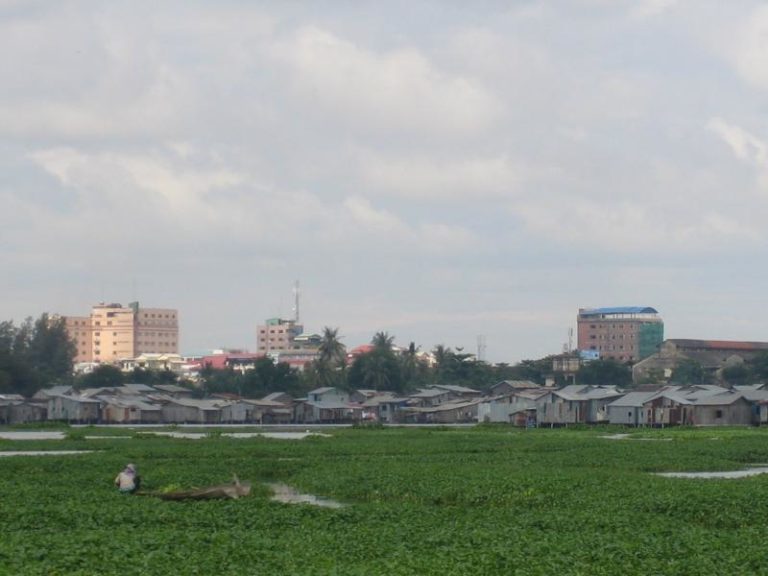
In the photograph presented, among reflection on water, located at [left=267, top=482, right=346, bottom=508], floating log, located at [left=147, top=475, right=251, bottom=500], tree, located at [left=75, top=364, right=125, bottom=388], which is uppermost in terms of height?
tree, located at [left=75, top=364, right=125, bottom=388]

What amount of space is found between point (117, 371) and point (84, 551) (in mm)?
135313

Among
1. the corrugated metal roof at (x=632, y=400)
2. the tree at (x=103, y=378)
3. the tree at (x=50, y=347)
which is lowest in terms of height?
the corrugated metal roof at (x=632, y=400)

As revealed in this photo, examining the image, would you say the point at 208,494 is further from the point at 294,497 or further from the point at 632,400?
the point at 632,400

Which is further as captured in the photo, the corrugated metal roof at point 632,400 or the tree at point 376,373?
the tree at point 376,373

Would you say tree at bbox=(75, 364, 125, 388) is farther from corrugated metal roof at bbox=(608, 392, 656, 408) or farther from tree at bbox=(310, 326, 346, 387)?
corrugated metal roof at bbox=(608, 392, 656, 408)

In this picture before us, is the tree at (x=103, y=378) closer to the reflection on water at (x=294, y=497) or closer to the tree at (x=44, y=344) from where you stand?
the tree at (x=44, y=344)

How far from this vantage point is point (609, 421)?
110812 mm

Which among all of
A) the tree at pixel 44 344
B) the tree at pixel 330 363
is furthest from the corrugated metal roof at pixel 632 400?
the tree at pixel 44 344

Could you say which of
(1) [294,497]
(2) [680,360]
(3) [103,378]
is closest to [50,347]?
(3) [103,378]

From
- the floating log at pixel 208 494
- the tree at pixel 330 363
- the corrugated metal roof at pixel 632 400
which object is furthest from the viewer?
the tree at pixel 330 363

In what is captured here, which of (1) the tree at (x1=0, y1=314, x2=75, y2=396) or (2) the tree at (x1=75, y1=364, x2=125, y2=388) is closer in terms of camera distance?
(2) the tree at (x1=75, y1=364, x2=125, y2=388)

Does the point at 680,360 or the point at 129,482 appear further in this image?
the point at 680,360

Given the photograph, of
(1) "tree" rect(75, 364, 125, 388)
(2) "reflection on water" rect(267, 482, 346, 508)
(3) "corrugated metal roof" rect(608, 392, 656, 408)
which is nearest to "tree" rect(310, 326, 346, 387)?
(1) "tree" rect(75, 364, 125, 388)

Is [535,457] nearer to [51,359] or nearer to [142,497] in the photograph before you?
[142,497]
